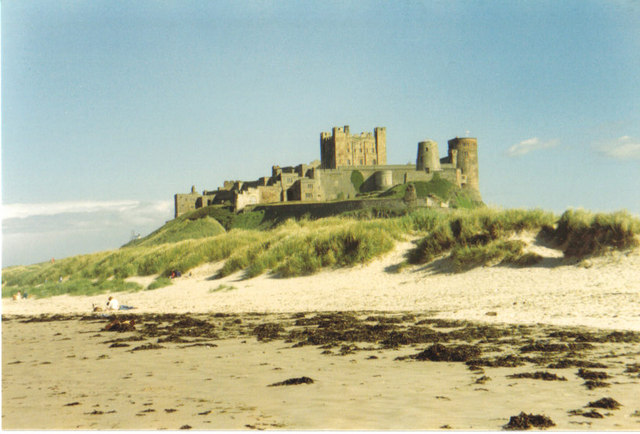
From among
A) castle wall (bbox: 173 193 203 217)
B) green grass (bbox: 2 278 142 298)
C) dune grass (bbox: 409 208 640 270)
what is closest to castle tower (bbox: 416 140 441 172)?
castle wall (bbox: 173 193 203 217)

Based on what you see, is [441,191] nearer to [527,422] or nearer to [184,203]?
[184,203]

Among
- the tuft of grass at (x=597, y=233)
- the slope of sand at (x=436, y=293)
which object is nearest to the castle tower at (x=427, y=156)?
the slope of sand at (x=436, y=293)

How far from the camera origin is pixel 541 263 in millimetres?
16641

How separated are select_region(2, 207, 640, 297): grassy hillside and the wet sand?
7.11m

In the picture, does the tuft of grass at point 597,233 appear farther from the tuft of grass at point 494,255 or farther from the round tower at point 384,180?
the round tower at point 384,180

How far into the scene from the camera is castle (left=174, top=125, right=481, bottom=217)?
72.4 metres

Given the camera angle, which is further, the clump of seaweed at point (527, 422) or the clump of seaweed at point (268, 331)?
the clump of seaweed at point (268, 331)

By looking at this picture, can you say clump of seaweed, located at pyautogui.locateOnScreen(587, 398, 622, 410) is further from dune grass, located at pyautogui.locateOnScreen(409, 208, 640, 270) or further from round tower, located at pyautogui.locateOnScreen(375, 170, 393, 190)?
round tower, located at pyautogui.locateOnScreen(375, 170, 393, 190)

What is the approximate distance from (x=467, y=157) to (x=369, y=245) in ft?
218

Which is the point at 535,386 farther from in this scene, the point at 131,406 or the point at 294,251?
the point at 294,251

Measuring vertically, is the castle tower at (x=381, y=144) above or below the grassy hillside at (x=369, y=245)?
above

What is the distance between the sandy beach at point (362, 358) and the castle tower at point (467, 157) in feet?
220

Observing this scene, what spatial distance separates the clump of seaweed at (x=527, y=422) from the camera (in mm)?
4594

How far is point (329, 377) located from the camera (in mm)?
6949
